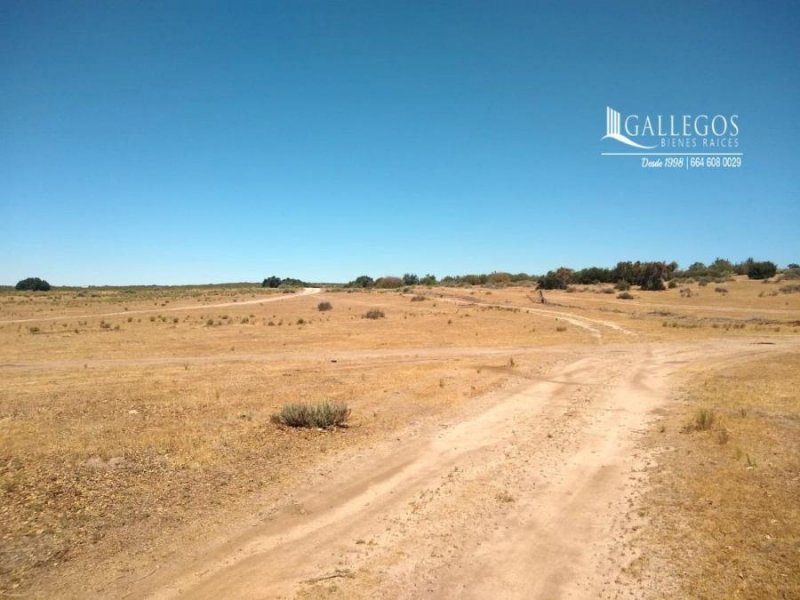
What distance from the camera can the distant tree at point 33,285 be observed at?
133000 millimetres

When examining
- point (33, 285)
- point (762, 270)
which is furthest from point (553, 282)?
point (33, 285)

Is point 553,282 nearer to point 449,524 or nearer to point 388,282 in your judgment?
point 388,282

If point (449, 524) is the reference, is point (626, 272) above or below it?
above

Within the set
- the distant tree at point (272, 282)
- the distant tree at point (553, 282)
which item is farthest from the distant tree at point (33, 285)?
the distant tree at point (553, 282)

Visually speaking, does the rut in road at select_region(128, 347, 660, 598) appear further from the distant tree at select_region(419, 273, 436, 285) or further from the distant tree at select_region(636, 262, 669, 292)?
the distant tree at select_region(419, 273, 436, 285)

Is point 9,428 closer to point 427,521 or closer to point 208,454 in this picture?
point 208,454

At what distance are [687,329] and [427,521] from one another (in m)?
30.1

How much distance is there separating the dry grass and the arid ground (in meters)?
0.03

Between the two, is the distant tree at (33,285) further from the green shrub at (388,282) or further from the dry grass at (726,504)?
the dry grass at (726,504)

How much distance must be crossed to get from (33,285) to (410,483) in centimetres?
16047

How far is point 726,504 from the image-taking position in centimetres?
682

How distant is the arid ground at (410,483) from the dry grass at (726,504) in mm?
33

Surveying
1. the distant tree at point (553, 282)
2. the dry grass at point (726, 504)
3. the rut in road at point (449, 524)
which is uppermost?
the distant tree at point (553, 282)

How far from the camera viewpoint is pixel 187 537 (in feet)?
20.9
